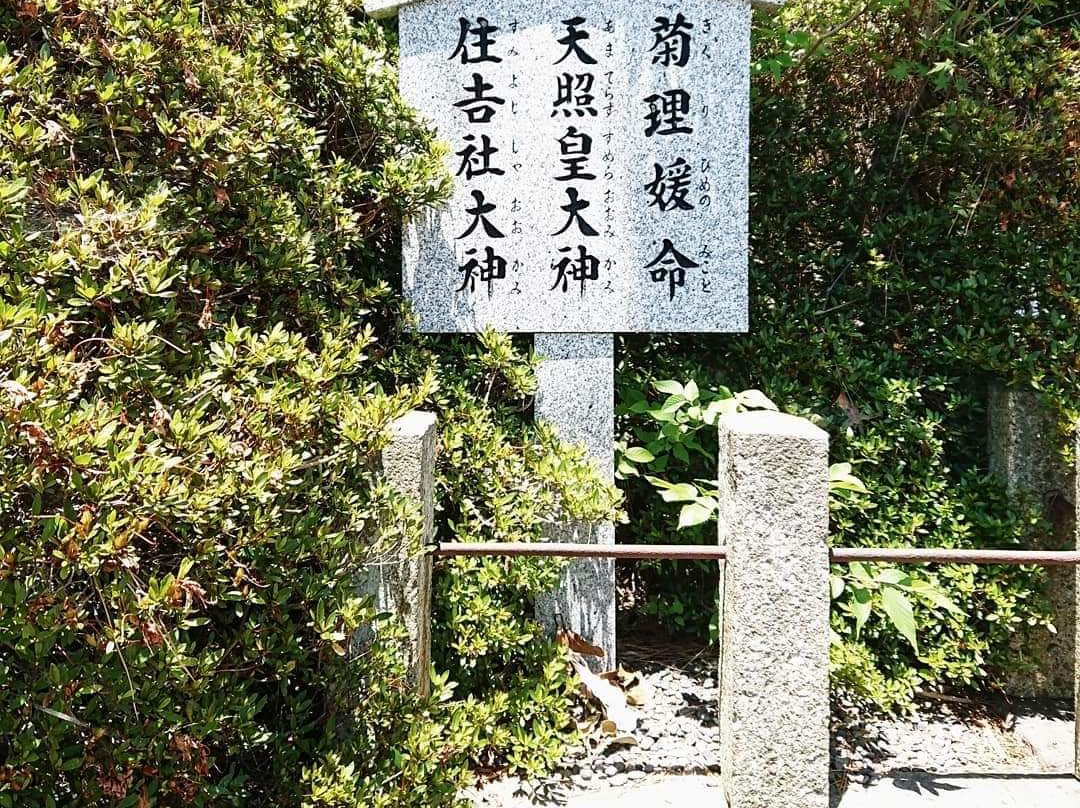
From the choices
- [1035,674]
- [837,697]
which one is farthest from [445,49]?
[1035,674]

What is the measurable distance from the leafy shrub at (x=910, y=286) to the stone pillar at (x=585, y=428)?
311 mm

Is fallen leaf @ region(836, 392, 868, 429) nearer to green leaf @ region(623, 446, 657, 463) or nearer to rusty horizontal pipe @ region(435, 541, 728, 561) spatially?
green leaf @ region(623, 446, 657, 463)

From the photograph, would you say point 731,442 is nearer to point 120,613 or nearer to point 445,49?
point 120,613

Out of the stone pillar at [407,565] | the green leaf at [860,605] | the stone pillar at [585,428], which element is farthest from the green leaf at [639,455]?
the stone pillar at [407,565]

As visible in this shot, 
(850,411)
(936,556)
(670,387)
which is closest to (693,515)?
(670,387)

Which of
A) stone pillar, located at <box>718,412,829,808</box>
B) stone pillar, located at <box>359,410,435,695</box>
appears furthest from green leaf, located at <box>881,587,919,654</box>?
stone pillar, located at <box>359,410,435,695</box>

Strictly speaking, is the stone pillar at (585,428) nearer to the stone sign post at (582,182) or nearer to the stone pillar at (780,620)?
the stone sign post at (582,182)

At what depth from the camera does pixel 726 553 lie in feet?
7.66

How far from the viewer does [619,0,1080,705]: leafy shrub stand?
3090 mm

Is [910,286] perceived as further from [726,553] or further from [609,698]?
[609,698]

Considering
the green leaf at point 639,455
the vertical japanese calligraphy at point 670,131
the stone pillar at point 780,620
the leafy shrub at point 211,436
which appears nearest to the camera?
the leafy shrub at point 211,436

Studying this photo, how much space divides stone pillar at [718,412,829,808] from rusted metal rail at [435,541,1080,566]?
0.13 m

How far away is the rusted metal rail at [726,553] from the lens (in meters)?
2.24

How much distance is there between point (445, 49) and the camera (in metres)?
3.10
